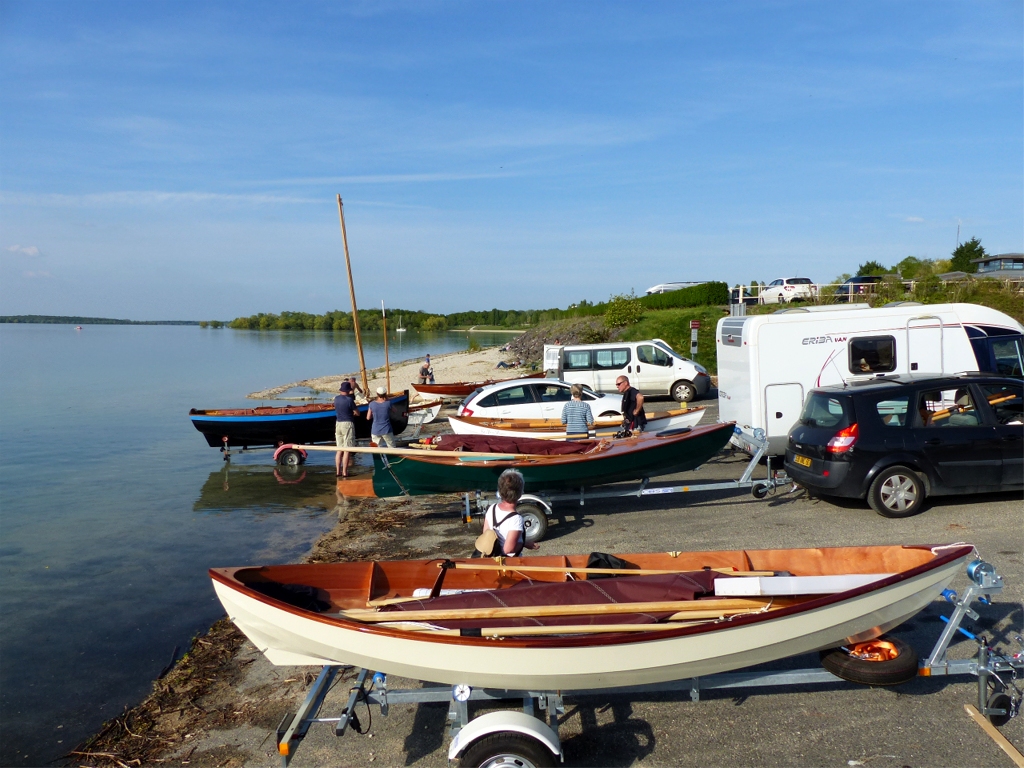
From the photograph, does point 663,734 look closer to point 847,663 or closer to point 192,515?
point 847,663

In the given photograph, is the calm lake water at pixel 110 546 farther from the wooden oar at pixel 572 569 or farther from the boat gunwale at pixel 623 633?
the wooden oar at pixel 572 569

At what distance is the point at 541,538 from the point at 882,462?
14.6 ft

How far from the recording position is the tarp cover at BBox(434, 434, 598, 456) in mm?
10344

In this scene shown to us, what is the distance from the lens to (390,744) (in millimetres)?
4746

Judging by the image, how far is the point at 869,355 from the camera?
11.3 meters

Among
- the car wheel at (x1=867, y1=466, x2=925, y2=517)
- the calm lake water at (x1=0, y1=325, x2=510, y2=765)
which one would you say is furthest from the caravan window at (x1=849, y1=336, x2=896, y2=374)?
the calm lake water at (x1=0, y1=325, x2=510, y2=765)

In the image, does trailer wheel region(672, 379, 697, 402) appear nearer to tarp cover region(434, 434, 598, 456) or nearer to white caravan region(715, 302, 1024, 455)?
white caravan region(715, 302, 1024, 455)

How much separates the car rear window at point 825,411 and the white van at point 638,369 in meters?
12.4

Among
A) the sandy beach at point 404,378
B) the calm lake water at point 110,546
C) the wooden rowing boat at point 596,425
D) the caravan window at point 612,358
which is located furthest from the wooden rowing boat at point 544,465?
the sandy beach at point 404,378

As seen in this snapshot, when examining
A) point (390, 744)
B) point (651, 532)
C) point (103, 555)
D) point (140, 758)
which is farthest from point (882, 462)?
point (103, 555)

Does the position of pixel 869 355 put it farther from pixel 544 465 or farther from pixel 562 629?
pixel 562 629

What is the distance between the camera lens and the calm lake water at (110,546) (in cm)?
678

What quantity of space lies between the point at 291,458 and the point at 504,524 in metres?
12.9

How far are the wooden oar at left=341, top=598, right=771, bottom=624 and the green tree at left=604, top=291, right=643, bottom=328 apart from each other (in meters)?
34.3
